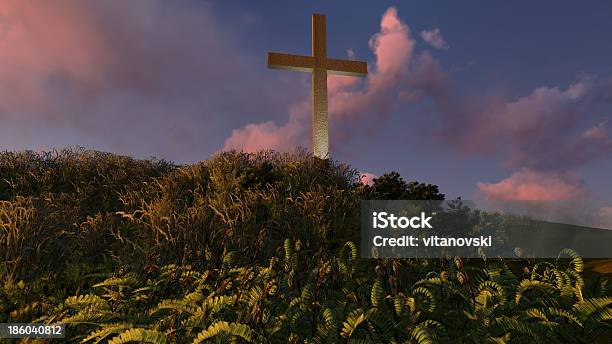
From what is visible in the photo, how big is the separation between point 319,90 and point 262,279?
9.76 meters

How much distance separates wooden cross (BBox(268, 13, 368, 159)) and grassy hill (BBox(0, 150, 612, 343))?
4.66 ft

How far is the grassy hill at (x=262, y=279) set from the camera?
3.14m

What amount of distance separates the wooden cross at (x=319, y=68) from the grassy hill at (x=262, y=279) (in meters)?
1.42

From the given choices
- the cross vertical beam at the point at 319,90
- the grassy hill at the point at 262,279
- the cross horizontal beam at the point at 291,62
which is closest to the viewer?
the grassy hill at the point at 262,279

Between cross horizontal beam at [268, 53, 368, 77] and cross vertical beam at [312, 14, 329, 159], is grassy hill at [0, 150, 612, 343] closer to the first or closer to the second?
cross vertical beam at [312, 14, 329, 159]

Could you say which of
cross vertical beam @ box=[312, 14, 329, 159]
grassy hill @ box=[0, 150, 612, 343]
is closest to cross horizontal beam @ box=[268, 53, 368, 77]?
cross vertical beam @ box=[312, 14, 329, 159]

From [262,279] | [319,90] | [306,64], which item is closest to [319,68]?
[306,64]

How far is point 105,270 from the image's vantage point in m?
5.92

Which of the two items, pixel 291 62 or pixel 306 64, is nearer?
pixel 291 62

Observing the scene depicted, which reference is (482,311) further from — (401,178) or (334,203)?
(401,178)

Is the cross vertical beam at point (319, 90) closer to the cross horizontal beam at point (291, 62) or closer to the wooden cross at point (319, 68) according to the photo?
the wooden cross at point (319, 68)

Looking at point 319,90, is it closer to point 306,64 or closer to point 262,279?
point 306,64

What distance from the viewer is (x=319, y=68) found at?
44.7 feet

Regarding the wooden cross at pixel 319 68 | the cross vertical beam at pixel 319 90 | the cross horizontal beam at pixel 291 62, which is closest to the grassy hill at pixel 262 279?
the cross vertical beam at pixel 319 90
